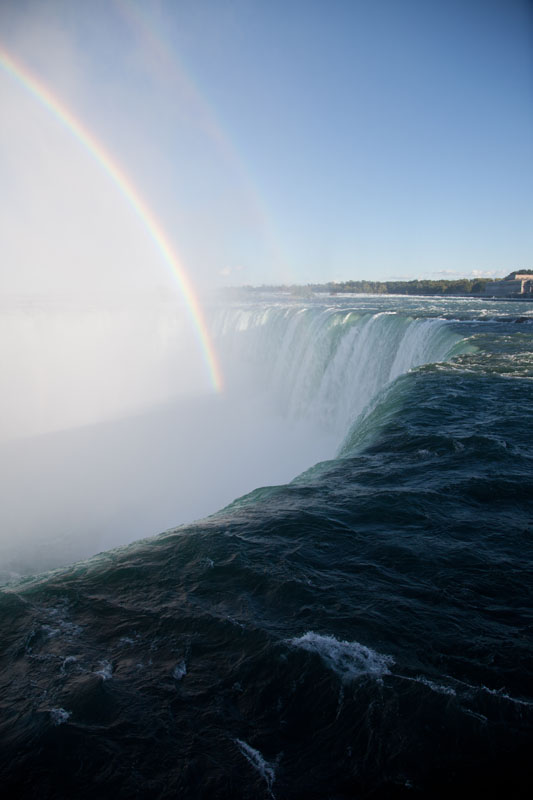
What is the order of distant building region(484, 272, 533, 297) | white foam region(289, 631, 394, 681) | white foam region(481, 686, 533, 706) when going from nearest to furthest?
white foam region(481, 686, 533, 706) → white foam region(289, 631, 394, 681) → distant building region(484, 272, 533, 297)

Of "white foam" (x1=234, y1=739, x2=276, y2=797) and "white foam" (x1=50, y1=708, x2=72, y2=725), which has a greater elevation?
"white foam" (x1=50, y1=708, x2=72, y2=725)

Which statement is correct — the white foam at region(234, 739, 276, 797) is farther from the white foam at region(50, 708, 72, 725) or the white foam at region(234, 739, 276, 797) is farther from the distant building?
the distant building

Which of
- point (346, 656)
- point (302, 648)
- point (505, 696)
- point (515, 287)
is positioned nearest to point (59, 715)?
point (302, 648)

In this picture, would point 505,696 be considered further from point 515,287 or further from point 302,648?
point 515,287

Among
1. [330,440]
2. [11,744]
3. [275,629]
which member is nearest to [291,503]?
[275,629]

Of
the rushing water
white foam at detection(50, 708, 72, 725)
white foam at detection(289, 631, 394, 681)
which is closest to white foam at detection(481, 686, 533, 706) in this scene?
the rushing water

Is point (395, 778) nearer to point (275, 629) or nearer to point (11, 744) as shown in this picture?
point (275, 629)
